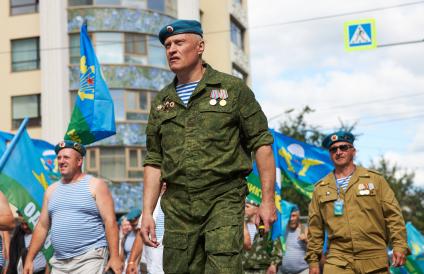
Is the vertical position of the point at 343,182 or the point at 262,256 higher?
the point at 343,182

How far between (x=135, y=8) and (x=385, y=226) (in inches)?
1420

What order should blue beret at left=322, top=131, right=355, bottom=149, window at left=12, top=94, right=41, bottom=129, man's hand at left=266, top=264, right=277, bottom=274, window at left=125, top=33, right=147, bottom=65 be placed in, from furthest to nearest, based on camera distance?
window at left=12, top=94, right=41, bottom=129 → window at left=125, top=33, right=147, bottom=65 → man's hand at left=266, top=264, right=277, bottom=274 → blue beret at left=322, top=131, right=355, bottom=149

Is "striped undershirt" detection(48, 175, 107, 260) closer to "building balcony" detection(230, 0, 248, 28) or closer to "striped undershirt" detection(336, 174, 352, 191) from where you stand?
"striped undershirt" detection(336, 174, 352, 191)

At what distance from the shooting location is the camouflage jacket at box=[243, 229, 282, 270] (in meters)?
12.7

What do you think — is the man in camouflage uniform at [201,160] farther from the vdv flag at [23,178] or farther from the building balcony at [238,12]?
the building balcony at [238,12]

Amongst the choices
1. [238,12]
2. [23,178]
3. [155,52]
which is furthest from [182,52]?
[238,12]

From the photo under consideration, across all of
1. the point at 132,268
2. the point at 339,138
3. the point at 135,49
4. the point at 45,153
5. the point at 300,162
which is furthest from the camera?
the point at 135,49

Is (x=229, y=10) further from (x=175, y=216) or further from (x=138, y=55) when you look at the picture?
(x=175, y=216)

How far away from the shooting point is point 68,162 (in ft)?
29.3

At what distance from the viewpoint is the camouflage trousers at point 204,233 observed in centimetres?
506

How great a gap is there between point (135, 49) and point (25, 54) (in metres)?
5.75

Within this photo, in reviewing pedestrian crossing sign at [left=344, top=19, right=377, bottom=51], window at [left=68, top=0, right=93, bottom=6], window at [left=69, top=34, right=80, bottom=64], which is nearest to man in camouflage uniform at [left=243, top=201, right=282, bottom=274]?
pedestrian crossing sign at [left=344, top=19, right=377, bottom=51]

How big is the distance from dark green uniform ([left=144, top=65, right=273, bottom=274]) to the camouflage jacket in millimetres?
7316

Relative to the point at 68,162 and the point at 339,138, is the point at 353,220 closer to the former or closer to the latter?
the point at 339,138
